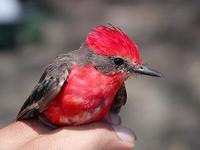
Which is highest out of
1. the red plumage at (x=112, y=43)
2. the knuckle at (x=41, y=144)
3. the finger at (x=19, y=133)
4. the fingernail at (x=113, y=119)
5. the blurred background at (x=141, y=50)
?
the red plumage at (x=112, y=43)

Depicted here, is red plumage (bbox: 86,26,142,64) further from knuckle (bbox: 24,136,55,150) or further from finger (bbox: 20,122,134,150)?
knuckle (bbox: 24,136,55,150)

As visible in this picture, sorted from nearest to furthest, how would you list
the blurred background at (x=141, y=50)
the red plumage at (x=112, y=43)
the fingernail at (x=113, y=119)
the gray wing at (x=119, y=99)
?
the red plumage at (x=112, y=43)
the fingernail at (x=113, y=119)
the gray wing at (x=119, y=99)
the blurred background at (x=141, y=50)

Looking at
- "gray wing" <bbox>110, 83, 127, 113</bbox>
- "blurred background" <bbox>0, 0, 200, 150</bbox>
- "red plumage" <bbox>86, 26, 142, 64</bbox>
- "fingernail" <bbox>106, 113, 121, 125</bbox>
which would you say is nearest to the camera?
"red plumage" <bbox>86, 26, 142, 64</bbox>

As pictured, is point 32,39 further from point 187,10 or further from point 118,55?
point 118,55

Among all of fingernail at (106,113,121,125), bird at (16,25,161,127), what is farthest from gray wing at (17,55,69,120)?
fingernail at (106,113,121,125)

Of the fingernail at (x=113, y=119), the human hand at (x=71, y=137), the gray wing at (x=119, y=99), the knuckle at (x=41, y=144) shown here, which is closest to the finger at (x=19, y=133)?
the human hand at (x=71, y=137)

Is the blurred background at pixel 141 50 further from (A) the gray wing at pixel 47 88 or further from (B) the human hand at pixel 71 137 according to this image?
(B) the human hand at pixel 71 137

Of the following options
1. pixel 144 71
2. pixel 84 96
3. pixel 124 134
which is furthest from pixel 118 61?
pixel 124 134
